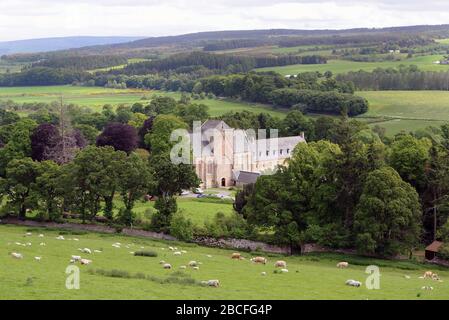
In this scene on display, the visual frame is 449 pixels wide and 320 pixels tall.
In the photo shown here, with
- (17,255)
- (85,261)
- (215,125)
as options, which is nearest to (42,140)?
(215,125)

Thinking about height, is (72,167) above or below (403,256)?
above

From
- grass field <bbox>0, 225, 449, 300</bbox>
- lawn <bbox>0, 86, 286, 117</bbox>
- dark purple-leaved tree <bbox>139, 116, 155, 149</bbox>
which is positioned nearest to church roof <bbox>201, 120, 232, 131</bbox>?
dark purple-leaved tree <bbox>139, 116, 155, 149</bbox>

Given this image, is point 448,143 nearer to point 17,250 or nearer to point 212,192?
point 212,192

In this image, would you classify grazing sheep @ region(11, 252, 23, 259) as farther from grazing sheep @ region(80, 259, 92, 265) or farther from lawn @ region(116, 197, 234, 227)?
lawn @ region(116, 197, 234, 227)

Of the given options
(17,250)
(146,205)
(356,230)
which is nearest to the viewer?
(17,250)

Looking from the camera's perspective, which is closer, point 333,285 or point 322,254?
point 333,285
